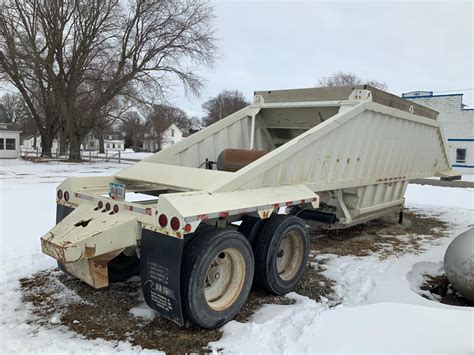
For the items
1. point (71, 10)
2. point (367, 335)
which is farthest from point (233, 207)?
point (71, 10)

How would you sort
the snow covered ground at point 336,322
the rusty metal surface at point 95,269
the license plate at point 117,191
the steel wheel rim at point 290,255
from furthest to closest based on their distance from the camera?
the steel wheel rim at point 290,255 → the license plate at point 117,191 → the rusty metal surface at point 95,269 → the snow covered ground at point 336,322

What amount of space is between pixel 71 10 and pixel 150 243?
31009mm

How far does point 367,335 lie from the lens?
3457mm

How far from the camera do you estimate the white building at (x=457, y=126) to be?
85.7 feet

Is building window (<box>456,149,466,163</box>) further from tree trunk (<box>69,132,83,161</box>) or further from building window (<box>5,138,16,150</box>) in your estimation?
building window (<box>5,138,16,150</box>)

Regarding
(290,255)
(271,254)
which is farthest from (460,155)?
(271,254)

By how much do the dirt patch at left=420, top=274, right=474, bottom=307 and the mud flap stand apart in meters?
3.15

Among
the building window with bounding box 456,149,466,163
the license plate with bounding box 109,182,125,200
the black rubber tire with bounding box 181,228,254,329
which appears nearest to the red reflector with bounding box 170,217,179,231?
the black rubber tire with bounding box 181,228,254,329

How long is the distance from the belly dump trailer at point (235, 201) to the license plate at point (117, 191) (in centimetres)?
1

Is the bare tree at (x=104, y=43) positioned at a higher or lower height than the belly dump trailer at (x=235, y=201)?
higher

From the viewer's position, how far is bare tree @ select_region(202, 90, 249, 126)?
78125mm

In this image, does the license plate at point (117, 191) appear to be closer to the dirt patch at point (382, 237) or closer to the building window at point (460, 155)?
the dirt patch at point (382, 237)

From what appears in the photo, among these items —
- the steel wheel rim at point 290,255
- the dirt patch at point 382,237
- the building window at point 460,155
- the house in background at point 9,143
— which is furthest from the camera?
the house in background at point 9,143

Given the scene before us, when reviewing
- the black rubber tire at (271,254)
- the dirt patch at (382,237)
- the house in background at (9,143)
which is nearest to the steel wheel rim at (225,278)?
the black rubber tire at (271,254)
